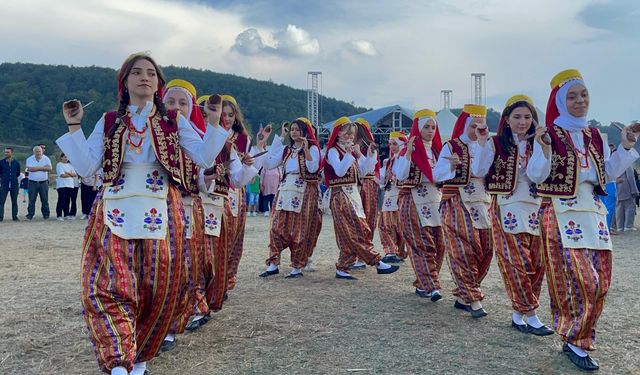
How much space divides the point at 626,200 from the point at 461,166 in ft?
30.5

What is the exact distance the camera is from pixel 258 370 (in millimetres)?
3805

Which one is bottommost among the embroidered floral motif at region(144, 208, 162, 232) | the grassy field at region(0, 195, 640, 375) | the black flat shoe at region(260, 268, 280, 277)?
the grassy field at region(0, 195, 640, 375)

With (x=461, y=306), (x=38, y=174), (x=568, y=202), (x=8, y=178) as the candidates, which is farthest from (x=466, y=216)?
(x=8, y=178)

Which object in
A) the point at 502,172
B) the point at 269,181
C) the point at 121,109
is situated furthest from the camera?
the point at 269,181

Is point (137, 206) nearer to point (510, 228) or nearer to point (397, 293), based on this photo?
point (510, 228)

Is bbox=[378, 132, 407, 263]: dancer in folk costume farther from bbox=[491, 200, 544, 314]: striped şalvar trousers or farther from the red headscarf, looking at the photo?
bbox=[491, 200, 544, 314]: striped şalvar trousers

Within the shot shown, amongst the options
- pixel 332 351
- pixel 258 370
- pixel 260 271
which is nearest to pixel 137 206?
pixel 258 370

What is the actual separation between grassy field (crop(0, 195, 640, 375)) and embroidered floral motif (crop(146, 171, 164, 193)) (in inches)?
52.7

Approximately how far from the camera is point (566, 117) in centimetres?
411

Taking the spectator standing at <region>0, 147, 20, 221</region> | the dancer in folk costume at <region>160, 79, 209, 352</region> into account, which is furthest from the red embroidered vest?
the spectator standing at <region>0, 147, 20, 221</region>

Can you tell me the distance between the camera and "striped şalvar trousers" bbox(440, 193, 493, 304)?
522 cm

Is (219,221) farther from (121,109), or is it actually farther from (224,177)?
(121,109)

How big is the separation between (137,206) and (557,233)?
113 inches

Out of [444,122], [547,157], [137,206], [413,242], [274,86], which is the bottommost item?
[413,242]
